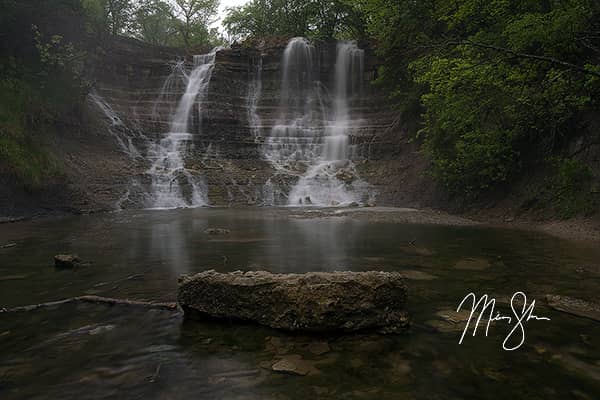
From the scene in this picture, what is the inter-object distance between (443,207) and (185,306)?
47.2ft

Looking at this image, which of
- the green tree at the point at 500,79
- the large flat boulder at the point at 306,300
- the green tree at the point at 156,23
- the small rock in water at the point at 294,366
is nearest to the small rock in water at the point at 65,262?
the large flat boulder at the point at 306,300

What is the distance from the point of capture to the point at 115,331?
3494 millimetres

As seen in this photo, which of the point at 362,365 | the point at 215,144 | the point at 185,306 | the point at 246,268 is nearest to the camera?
the point at 362,365

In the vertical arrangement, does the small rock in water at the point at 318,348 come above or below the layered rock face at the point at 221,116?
below

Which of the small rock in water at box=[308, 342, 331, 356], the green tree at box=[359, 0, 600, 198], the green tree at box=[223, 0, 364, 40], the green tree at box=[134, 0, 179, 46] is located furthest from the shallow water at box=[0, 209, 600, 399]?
the green tree at box=[134, 0, 179, 46]

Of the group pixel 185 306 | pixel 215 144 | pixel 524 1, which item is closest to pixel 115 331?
pixel 185 306

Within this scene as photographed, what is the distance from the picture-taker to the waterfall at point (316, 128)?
22078 millimetres

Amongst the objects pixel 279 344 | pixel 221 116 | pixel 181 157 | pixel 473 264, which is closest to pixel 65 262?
pixel 279 344

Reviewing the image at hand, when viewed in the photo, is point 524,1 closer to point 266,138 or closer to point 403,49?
point 403,49

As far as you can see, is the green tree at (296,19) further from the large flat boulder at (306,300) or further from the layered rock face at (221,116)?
the large flat boulder at (306,300)

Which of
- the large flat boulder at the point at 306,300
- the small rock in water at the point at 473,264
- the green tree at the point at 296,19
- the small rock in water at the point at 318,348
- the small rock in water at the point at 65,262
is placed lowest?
the small rock in water at the point at 473,264
